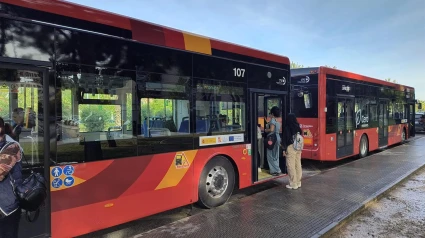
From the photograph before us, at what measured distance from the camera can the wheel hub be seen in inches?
206

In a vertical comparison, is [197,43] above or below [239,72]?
above

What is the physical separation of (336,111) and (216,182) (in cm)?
591

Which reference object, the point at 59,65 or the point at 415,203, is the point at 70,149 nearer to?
the point at 59,65

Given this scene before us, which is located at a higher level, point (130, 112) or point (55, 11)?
point (55, 11)

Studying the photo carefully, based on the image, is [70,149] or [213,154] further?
[213,154]

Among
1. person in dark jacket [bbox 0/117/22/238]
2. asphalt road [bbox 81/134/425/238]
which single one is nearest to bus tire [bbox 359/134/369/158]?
asphalt road [bbox 81/134/425/238]

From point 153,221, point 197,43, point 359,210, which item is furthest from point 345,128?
point 153,221

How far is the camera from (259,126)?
7402mm

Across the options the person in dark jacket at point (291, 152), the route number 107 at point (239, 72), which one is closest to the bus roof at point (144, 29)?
the route number 107 at point (239, 72)

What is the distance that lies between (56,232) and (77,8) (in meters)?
2.61

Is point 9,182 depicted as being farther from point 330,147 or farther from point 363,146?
point 363,146

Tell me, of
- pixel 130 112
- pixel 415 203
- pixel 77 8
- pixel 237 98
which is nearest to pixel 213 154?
pixel 237 98

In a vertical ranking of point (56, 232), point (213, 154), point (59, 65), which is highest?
point (59, 65)

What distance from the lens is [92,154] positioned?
368 centimetres
